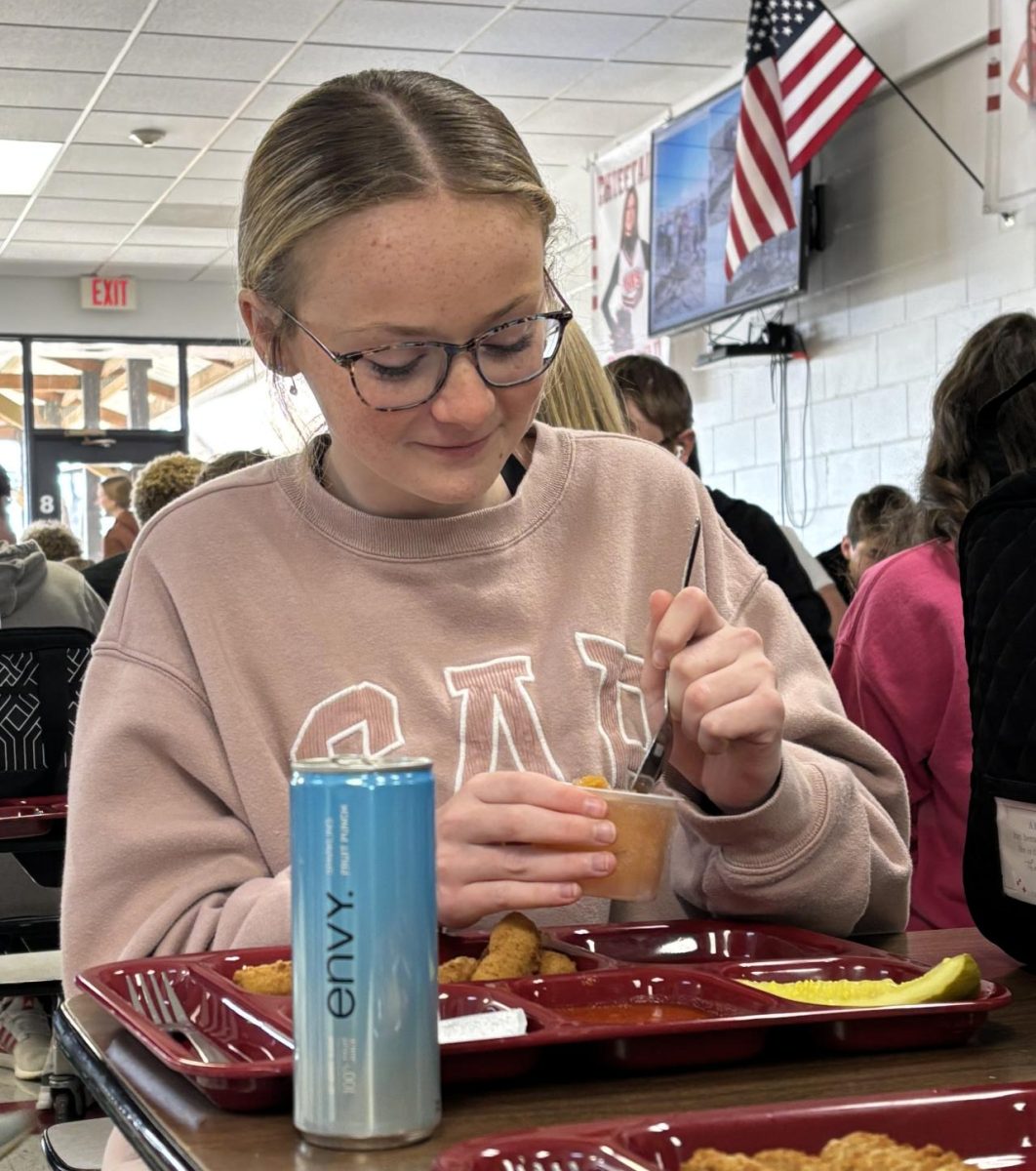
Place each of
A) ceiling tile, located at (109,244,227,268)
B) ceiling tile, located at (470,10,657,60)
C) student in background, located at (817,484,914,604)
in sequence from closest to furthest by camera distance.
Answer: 1. student in background, located at (817,484,914,604)
2. ceiling tile, located at (470,10,657,60)
3. ceiling tile, located at (109,244,227,268)

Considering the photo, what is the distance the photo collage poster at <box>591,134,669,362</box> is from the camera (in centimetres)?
750

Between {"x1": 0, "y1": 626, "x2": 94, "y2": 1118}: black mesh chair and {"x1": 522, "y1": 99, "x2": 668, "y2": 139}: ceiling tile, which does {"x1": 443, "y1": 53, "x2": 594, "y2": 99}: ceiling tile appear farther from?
{"x1": 0, "y1": 626, "x2": 94, "y2": 1118}: black mesh chair

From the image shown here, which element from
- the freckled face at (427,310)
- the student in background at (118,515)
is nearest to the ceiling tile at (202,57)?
the student in background at (118,515)

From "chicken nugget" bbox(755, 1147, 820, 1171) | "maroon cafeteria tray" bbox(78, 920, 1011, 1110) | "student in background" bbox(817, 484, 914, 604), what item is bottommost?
"chicken nugget" bbox(755, 1147, 820, 1171)

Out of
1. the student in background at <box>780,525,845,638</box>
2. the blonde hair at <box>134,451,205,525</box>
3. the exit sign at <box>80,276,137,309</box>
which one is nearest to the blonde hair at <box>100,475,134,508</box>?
the exit sign at <box>80,276,137,309</box>

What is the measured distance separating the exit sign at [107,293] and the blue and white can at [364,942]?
10.8 m

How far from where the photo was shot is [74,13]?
20.1 ft

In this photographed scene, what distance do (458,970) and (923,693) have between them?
1.30 m

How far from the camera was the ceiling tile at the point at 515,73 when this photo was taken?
6.85 metres

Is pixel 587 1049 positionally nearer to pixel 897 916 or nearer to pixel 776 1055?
pixel 776 1055

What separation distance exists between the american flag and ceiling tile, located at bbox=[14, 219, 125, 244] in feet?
15.4

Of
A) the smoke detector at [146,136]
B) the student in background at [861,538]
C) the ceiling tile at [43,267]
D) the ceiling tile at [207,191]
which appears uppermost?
the ceiling tile at [43,267]

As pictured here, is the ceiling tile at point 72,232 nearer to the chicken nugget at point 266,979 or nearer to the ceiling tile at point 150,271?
the ceiling tile at point 150,271

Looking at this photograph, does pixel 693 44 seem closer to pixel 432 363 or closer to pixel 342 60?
pixel 342 60
